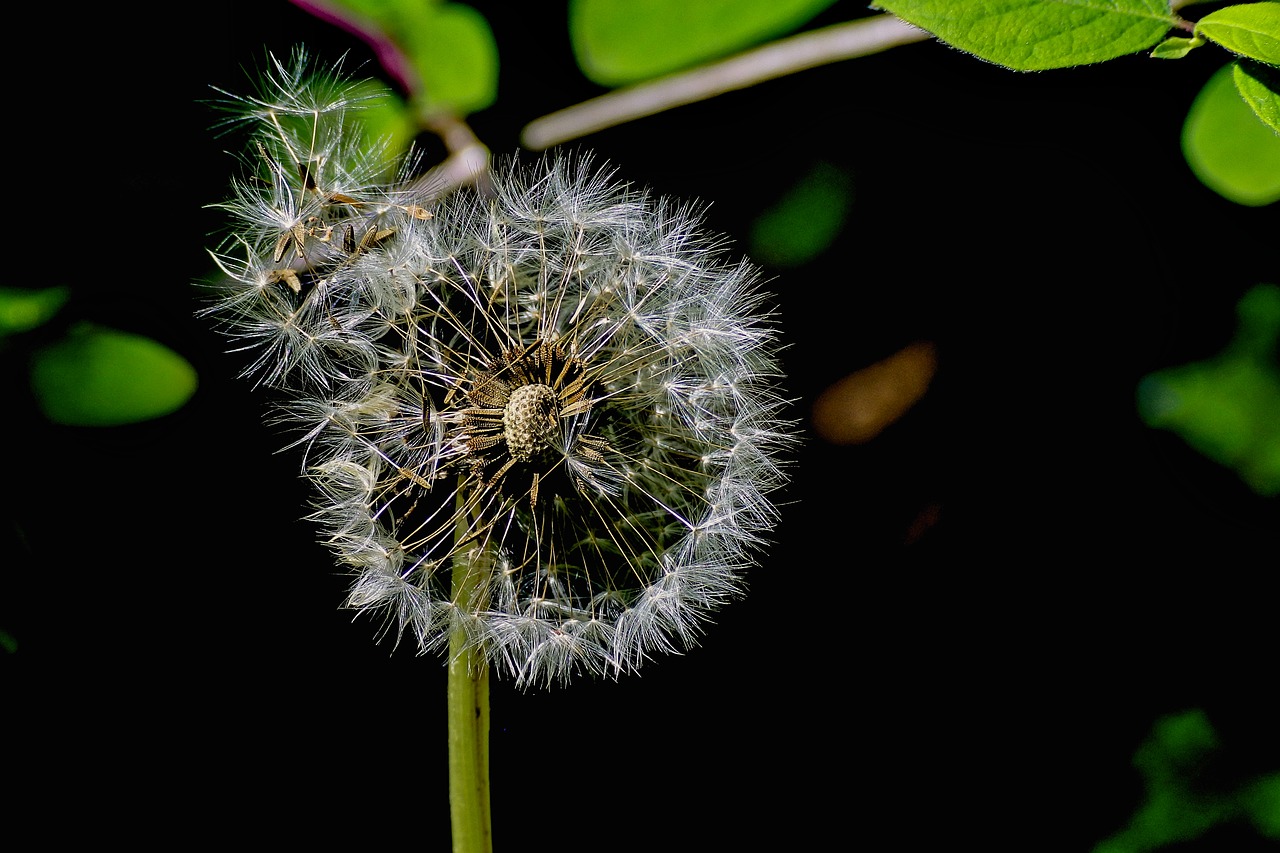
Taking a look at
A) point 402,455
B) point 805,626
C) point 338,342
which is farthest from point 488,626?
point 805,626

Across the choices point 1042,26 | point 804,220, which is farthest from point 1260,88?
point 804,220

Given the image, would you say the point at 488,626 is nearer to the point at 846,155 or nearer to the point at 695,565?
the point at 695,565

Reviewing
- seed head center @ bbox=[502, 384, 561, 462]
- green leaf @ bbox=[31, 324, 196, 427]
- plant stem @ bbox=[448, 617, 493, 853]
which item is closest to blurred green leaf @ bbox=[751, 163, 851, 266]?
seed head center @ bbox=[502, 384, 561, 462]

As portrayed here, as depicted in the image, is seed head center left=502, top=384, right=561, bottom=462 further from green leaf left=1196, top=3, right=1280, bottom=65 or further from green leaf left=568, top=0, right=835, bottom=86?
green leaf left=1196, top=3, right=1280, bottom=65

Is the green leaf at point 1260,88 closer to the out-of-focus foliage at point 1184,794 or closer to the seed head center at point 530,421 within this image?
the seed head center at point 530,421

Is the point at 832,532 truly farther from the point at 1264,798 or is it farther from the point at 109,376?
the point at 109,376

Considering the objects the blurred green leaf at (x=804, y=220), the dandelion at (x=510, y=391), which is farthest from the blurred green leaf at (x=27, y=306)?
the blurred green leaf at (x=804, y=220)
